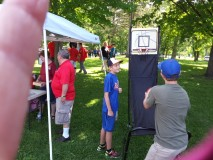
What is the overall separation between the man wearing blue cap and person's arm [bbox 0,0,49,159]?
310 centimetres

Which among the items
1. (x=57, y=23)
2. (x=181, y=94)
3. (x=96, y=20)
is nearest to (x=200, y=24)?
(x=96, y=20)

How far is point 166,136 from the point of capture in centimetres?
345

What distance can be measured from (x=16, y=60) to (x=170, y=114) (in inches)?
125

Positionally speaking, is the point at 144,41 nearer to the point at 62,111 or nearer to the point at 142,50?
the point at 142,50

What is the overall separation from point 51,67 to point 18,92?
725 centimetres

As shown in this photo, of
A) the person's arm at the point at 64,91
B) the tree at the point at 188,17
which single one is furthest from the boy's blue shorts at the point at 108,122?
the tree at the point at 188,17

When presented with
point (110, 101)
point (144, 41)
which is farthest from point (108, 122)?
point (144, 41)

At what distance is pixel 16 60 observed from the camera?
1.26 ft

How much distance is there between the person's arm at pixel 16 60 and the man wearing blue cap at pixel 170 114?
3.10 meters

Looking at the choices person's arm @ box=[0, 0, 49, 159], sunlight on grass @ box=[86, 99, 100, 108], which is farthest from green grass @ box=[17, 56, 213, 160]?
person's arm @ box=[0, 0, 49, 159]

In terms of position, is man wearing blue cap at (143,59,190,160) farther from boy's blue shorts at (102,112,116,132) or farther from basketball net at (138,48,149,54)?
basketball net at (138,48,149,54)

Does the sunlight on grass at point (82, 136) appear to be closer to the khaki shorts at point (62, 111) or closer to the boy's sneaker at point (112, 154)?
the khaki shorts at point (62, 111)

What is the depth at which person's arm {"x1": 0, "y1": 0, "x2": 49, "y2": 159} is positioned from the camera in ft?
1.17

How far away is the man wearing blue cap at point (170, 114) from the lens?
3.41m
